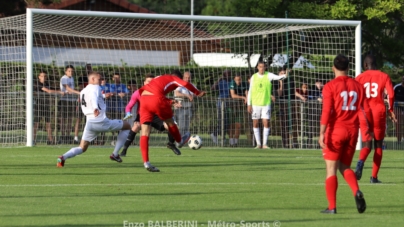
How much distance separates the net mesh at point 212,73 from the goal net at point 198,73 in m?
0.03

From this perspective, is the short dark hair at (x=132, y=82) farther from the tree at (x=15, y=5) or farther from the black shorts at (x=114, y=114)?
the tree at (x=15, y=5)

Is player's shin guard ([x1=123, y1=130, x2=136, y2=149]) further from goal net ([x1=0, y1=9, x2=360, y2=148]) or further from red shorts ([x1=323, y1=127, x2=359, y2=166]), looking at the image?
red shorts ([x1=323, y1=127, x2=359, y2=166])

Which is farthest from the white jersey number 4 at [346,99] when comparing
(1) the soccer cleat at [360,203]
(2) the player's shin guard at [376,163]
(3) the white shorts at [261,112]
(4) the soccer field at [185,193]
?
(3) the white shorts at [261,112]

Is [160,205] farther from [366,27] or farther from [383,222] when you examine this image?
[366,27]

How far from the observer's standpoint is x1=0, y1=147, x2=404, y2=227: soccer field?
9.30 m

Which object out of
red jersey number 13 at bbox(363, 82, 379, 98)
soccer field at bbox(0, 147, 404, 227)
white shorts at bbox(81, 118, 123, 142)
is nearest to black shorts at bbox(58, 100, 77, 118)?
soccer field at bbox(0, 147, 404, 227)

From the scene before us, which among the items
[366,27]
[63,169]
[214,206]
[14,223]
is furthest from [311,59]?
[14,223]

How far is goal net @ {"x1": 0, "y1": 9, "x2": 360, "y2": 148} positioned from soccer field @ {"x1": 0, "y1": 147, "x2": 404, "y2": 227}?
181 inches

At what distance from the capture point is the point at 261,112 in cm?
2322

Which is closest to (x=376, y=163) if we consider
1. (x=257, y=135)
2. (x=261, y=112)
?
(x=261, y=112)

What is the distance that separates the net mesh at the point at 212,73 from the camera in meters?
23.3

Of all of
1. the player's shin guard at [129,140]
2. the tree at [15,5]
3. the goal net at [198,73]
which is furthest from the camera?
the tree at [15,5]

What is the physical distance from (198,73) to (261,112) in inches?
206

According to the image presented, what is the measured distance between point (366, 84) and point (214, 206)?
4.48 meters
